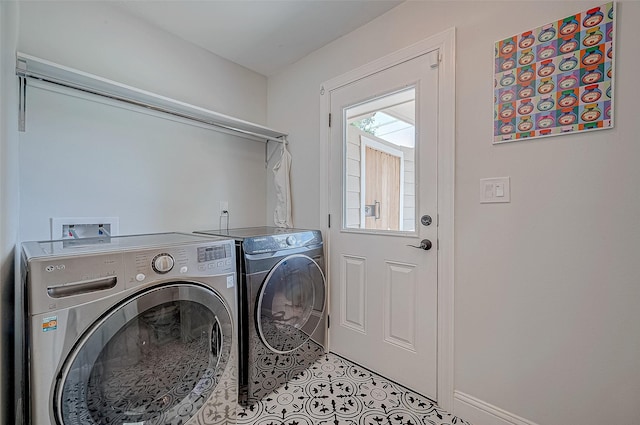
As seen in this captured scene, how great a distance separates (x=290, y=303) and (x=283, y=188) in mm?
970

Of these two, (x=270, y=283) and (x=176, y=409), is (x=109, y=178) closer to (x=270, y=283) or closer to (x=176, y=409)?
(x=270, y=283)

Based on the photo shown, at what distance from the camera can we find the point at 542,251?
1.23 meters

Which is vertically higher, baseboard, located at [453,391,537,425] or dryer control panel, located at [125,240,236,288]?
dryer control panel, located at [125,240,236,288]

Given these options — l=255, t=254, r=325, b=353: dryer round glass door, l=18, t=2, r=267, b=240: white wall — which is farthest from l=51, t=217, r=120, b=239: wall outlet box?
l=255, t=254, r=325, b=353: dryer round glass door

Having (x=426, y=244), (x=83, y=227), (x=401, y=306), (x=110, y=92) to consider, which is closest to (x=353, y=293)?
(x=401, y=306)

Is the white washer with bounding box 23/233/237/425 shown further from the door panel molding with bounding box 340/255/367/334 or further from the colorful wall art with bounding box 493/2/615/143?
the colorful wall art with bounding box 493/2/615/143

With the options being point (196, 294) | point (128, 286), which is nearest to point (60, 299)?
point (128, 286)

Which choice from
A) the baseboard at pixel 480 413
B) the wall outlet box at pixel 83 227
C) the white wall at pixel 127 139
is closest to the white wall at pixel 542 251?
the baseboard at pixel 480 413

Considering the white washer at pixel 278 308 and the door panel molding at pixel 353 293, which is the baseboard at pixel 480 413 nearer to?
the door panel molding at pixel 353 293

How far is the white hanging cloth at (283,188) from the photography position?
2.31 metres

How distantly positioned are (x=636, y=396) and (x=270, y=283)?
1.64 metres

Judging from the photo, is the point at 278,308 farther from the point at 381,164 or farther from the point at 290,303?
the point at 381,164

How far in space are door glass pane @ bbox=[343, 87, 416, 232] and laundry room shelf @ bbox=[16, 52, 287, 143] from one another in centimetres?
76

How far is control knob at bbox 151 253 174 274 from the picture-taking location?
1.07m
